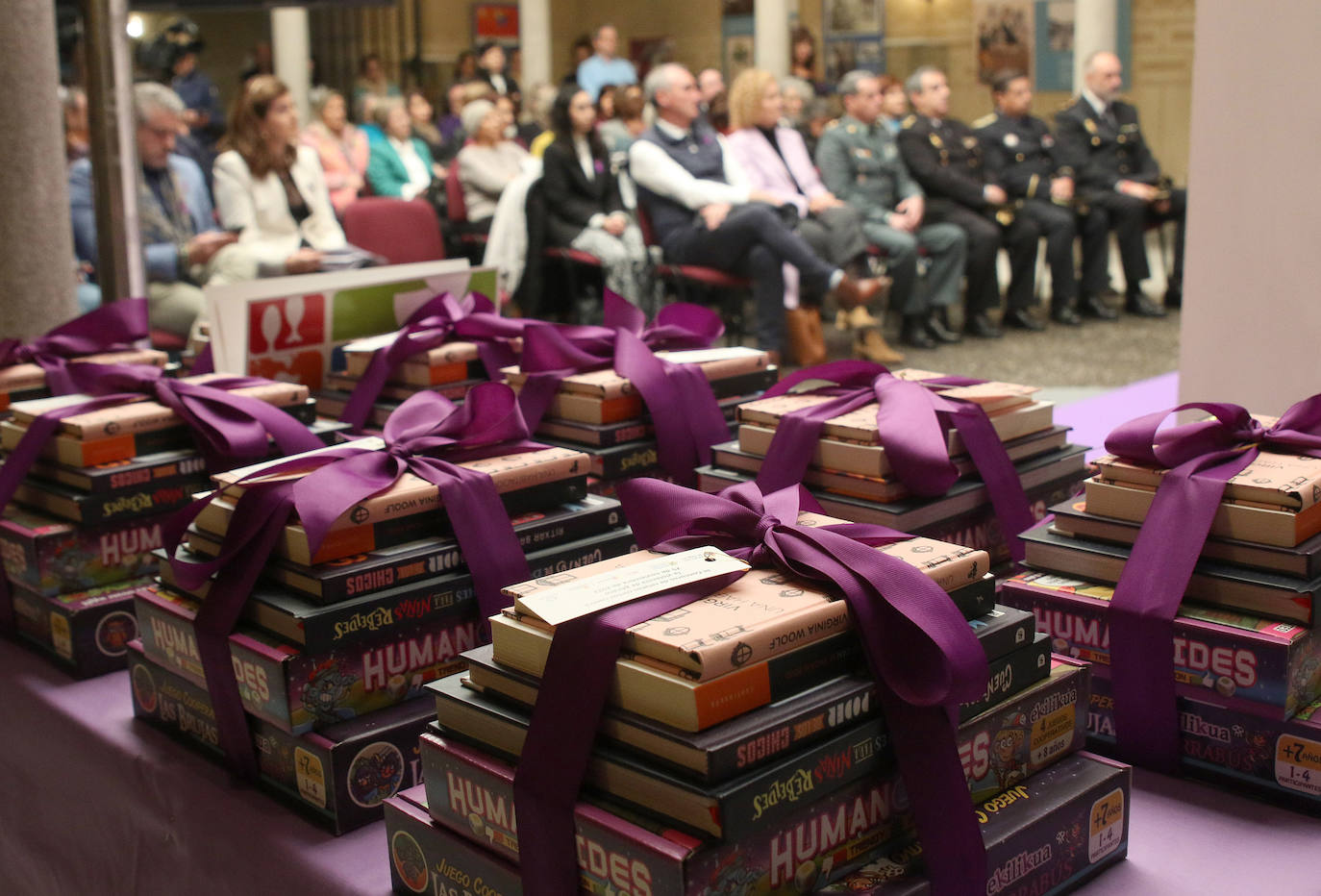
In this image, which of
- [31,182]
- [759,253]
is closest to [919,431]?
[31,182]

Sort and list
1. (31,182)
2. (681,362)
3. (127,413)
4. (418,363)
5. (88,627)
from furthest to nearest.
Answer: (31,182)
(418,363)
(681,362)
(127,413)
(88,627)

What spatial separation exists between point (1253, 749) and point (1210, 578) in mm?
130

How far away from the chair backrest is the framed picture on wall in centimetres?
645

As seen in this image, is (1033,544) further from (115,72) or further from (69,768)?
(115,72)

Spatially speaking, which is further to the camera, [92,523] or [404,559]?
[92,523]

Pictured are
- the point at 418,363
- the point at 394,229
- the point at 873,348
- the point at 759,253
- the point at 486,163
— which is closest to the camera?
the point at 418,363

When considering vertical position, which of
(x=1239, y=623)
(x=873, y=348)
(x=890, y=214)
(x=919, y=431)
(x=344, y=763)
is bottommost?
(x=873, y=348)

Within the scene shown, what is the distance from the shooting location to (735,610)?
0.79 metres

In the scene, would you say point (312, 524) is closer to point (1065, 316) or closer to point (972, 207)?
point (972, 207)

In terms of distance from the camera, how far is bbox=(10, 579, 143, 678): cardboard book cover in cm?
131

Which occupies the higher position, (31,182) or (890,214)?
(31,182)

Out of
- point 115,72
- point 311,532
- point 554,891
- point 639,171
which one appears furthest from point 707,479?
point 639,171

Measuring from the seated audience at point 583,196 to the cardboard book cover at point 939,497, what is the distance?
15.5 feet

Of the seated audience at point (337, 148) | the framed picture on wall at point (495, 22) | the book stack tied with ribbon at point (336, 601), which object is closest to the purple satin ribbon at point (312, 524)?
the book stack tied with ribbon at point (336, 601)
